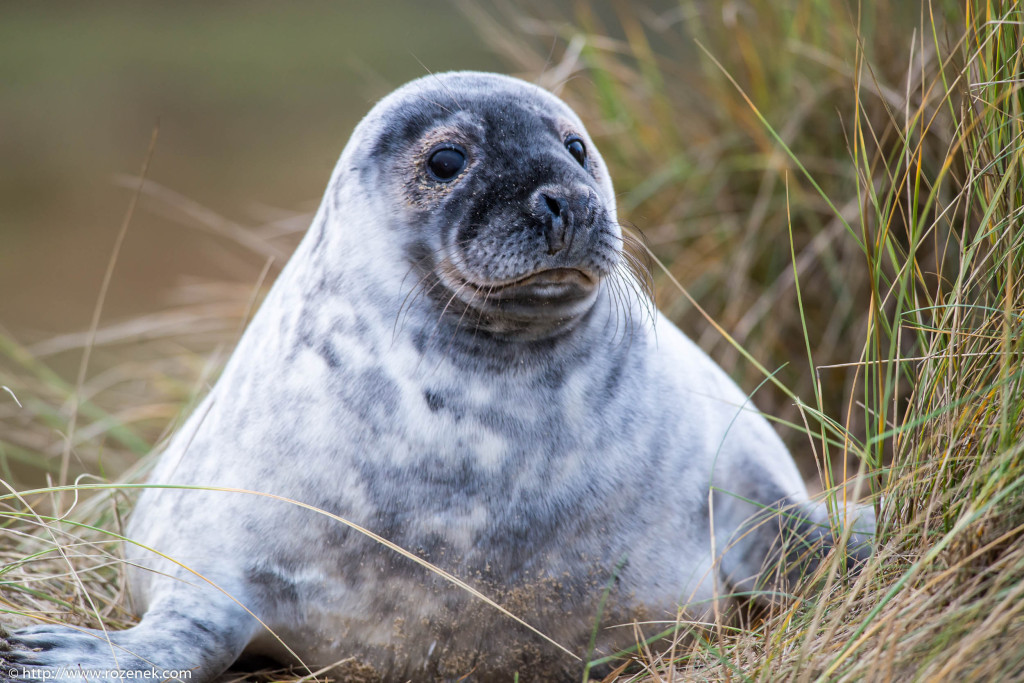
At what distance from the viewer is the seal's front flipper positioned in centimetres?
196

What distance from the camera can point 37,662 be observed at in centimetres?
196

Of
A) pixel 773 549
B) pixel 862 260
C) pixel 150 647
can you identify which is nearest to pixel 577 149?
pixel 773 549

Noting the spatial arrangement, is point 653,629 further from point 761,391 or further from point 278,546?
point 761,391

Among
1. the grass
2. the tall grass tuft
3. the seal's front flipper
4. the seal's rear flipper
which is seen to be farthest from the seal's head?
the seal's front flipper

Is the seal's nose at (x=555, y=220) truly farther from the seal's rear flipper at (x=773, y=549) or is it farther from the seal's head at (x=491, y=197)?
the seal's rear flipper at (x=773, y=549)

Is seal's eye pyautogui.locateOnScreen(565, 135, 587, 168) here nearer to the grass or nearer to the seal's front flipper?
the grass

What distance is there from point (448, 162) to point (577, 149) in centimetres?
38

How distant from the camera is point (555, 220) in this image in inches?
80.3

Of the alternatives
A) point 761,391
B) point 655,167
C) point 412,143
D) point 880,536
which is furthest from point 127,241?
point 880,536

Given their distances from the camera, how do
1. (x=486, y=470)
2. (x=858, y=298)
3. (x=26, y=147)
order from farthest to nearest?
(x=26, y=147) → (x=858, y=298) → (x=486, y=470)

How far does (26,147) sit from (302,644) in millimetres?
11628

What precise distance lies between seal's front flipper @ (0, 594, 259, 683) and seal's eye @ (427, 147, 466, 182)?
1.08m

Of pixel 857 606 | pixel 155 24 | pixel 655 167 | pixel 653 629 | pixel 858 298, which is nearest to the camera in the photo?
pixel 857 606

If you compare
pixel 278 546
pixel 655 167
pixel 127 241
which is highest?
pixel 655 167
